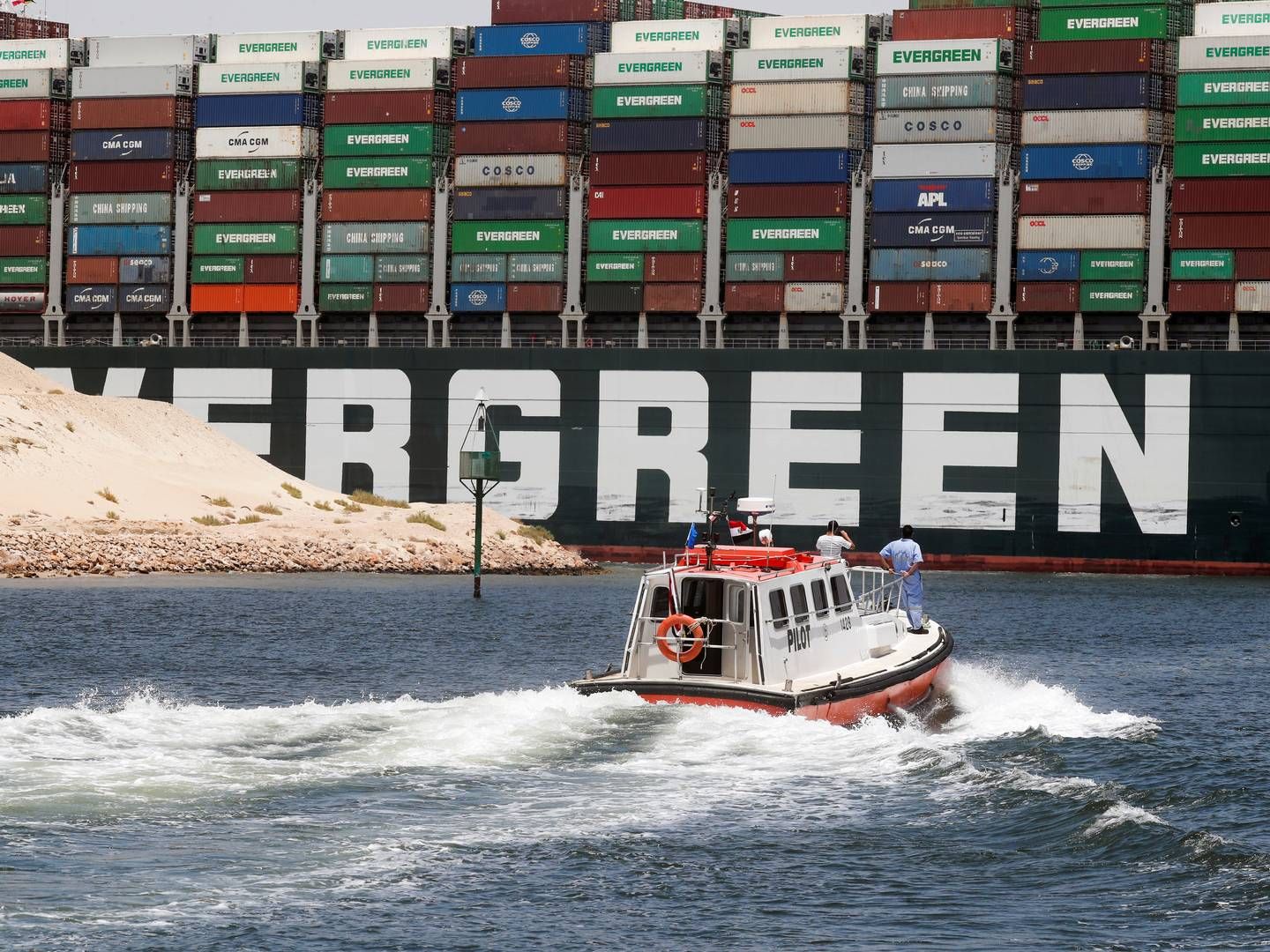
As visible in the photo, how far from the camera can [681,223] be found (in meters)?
56.2

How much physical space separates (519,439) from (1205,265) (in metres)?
22.1

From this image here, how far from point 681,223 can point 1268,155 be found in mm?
18016

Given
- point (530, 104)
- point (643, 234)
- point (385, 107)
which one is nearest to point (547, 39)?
point (530, 104)

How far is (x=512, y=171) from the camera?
58.2 m

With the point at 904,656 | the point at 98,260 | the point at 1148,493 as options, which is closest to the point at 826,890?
the point at 904,656

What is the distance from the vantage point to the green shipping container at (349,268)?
5900 cm

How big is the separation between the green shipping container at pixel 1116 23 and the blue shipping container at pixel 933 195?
209 inches

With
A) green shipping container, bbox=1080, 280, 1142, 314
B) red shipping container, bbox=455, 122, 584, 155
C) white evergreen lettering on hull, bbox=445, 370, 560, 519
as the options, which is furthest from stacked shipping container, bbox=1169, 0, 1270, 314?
white evergreen lettering on hull, bbox=445, 370, 560, 519

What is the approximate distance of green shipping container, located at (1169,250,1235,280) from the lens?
2057 inches

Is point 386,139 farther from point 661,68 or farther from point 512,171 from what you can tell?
point 661,68

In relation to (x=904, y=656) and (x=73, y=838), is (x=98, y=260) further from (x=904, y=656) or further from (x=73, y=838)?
(x=73, y=838)

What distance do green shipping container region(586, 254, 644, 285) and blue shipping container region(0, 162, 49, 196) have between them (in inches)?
814

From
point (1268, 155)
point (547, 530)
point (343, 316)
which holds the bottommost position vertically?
point (547, 530)

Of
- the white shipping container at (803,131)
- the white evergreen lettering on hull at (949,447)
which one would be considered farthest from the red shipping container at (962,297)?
the white shipping container at (803,131)
